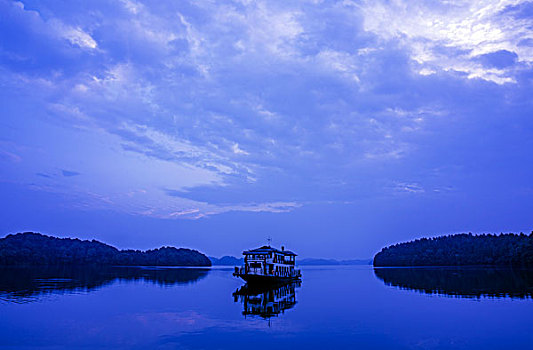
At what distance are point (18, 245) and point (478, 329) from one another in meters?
210

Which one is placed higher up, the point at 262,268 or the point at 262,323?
the point at 262,268

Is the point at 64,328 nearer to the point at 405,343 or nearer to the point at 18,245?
the point at 405,343

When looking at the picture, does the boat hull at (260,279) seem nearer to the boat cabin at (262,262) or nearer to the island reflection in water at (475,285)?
the boat cabin at (262,262)

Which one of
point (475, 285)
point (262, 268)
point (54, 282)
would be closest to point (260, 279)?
point (262, 268)

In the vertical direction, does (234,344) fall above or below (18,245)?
below

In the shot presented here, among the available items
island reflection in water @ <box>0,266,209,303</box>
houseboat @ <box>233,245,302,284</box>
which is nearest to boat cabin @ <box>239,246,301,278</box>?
houseboat @ <box>233,245,302,284</box>

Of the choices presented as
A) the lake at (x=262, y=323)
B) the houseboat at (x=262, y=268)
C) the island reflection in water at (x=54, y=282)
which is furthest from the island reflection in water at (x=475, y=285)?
the island reflection in water at (x=54, y=282)

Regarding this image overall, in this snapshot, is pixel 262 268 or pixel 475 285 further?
pixel 475 285

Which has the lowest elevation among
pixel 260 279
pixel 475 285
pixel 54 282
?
pixel 475 285

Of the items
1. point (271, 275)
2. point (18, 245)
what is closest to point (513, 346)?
point (271, 275)

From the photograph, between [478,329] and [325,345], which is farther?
[478,329]

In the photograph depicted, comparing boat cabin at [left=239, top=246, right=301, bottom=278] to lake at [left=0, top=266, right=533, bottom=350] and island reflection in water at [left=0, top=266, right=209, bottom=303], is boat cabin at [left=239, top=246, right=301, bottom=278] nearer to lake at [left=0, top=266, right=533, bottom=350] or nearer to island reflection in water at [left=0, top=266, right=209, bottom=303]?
lake at [left=0, top=266, right=533, bottom=350]

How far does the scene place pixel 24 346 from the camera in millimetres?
21031

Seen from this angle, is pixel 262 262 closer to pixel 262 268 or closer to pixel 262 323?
pixel 262 268
